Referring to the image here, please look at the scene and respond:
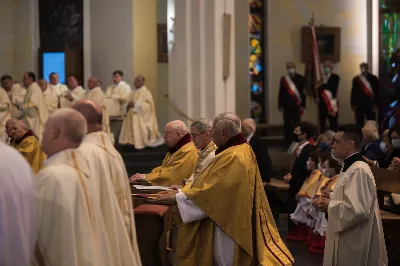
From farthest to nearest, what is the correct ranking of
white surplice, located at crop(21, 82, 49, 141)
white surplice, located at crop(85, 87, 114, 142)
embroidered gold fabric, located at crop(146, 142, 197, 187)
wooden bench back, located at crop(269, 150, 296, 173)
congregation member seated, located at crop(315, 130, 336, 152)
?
1. white surplice, located at crop(21, 82, 49, 141)
2. white surplice, located at crop(85, 87, 114, 142)
3. wooden bench back, located at crop(269, 150, 296, 173)
4. congregation member seated, located at crop(315, 130, 336, 152)
5. embroidered gold fabric, located at crop(146, 142, 197, 187)

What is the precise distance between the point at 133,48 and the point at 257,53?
3343 mm

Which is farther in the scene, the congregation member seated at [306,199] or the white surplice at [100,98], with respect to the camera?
the white surplice at [100,98]

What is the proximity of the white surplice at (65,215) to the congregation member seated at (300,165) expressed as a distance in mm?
6489

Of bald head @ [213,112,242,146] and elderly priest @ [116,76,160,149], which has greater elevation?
bald head @ [213,112,242,146]

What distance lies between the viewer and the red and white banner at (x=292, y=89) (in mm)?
18453

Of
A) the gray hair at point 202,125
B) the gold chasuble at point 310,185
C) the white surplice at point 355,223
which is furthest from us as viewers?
the gold chasuble at point 310,185

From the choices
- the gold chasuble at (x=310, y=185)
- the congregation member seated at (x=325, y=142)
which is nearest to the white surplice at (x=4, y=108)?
the congregation member seated at (x=325, y=142)

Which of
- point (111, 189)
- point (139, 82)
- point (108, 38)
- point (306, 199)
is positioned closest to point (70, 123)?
point (111, 189)

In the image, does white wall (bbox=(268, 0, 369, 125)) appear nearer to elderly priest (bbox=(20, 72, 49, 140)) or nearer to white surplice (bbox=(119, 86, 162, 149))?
white surplice (bbox=(119, 86, 162, 149))

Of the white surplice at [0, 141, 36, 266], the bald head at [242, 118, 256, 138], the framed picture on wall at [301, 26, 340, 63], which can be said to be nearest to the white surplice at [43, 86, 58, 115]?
the framed picture on wall at [301, 26, 340, 63]

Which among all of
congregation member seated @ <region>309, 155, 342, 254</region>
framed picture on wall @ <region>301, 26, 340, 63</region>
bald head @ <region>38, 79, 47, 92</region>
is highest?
framed picture on wall @ <region>301, 26, 340, 63</region>

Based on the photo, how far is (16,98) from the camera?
17109 millimetres

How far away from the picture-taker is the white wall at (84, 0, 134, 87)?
1928 cm

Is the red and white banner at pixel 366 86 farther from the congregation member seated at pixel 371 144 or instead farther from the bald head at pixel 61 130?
the bald head at pixel 61 130
